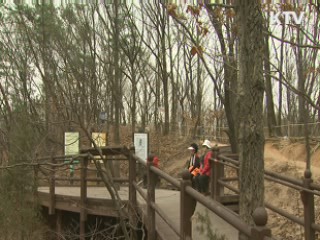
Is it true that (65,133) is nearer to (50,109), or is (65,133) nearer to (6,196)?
(50,109)

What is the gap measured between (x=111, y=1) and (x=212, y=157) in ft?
44.9

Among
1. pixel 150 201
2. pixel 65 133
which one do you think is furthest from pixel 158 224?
pixel 65 133

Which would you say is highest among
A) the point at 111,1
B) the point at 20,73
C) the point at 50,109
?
the point at 111,1

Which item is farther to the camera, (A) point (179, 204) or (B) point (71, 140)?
(B) point (71, 140)

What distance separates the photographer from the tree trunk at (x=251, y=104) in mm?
3805

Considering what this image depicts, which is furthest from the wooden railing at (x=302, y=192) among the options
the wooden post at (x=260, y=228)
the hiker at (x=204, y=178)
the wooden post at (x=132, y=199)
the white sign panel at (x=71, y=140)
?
the white sign panel at (x=71, y=140)

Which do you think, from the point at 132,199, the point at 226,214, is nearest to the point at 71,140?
the point at 132,199

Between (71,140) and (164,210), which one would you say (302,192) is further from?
(71,140)

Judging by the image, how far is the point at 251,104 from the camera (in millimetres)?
3812

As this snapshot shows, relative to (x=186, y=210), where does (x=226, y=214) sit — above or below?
above

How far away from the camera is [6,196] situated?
1082cm

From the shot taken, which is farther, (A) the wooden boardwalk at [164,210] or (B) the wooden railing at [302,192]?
(A) the wooden boardwalk at [164,210]

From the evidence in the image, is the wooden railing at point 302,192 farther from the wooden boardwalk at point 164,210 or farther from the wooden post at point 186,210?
the wooden post at point 186,210

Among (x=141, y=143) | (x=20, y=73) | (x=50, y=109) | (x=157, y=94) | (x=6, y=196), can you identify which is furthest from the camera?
(x=157, y=94)
